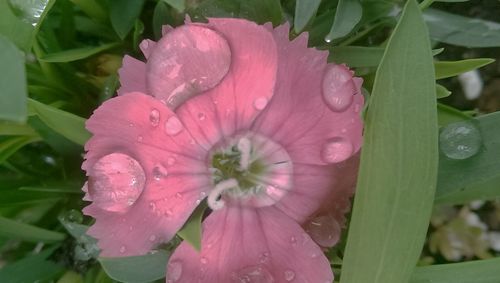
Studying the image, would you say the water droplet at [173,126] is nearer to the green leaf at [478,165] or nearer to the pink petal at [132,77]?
the pink petal at [132,77]

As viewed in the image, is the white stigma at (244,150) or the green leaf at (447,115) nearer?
the white stigma at (244,150)

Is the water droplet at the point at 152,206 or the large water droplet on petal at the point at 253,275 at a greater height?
the water droplet at the point at 152,206

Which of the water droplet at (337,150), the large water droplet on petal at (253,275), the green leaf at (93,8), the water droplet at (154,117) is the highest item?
the water droplet at (154,117)

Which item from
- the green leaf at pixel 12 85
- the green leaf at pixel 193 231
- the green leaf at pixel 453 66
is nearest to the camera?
the green leaf at pixel 12 85

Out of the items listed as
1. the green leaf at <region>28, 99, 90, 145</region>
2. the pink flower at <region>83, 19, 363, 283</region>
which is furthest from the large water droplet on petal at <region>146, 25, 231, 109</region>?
the green leaf at <region>28, 99, 90, 145</region>

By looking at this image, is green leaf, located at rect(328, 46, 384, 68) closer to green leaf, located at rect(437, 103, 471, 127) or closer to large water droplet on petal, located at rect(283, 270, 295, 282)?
green leaf, located at rect(437, 103, 471, 127)

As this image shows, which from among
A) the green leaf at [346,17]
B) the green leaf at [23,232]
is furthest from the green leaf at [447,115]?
the green leaf at [23,232]
